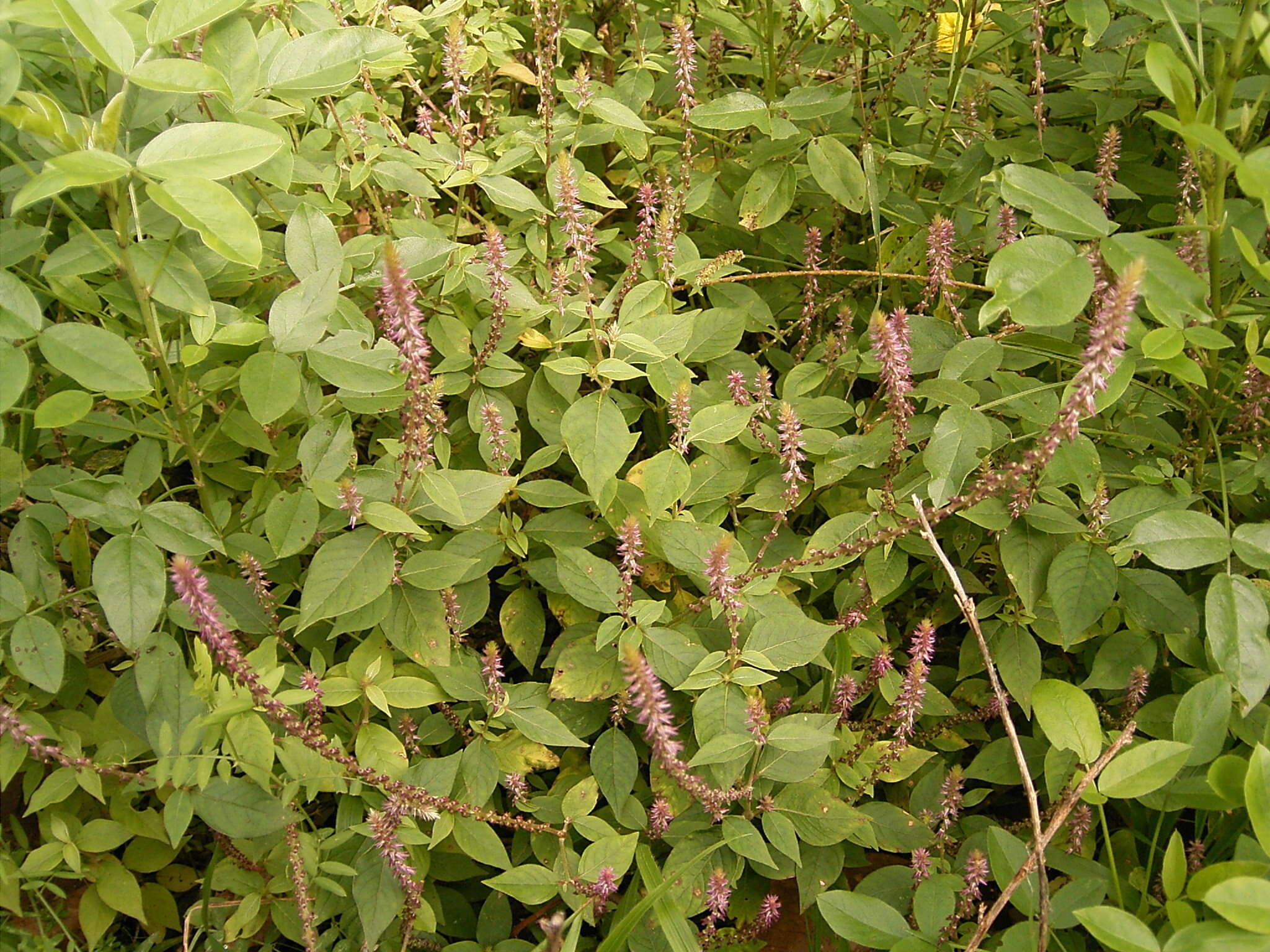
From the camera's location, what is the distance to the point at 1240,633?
1612 millimetres

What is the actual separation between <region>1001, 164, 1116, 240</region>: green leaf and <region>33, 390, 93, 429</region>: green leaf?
4.70 ft

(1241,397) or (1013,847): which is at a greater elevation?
(1241,397)

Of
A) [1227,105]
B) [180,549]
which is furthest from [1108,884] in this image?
[180,549]

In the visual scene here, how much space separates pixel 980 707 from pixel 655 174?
147 centimetres

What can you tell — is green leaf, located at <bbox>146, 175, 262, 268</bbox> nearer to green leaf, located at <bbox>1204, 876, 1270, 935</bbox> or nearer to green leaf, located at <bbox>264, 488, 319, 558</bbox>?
green leaf, located at <bbox>264, 488, 319, 558</bbox>

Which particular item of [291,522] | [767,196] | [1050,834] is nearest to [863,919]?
[1050,834]

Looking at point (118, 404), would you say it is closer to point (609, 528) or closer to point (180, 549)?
point (180, 549)

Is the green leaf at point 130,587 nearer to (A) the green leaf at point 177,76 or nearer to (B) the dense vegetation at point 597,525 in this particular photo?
(B) the dense vegetation at point 597,525

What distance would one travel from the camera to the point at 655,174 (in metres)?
2.51

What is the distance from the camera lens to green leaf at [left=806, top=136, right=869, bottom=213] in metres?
2.29

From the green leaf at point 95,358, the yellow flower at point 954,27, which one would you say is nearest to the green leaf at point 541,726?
the green leaf at point 95,358

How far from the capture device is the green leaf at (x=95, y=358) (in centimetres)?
149

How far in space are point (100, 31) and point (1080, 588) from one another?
5.89 ft

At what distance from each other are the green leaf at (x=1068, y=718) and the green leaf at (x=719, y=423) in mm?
706
